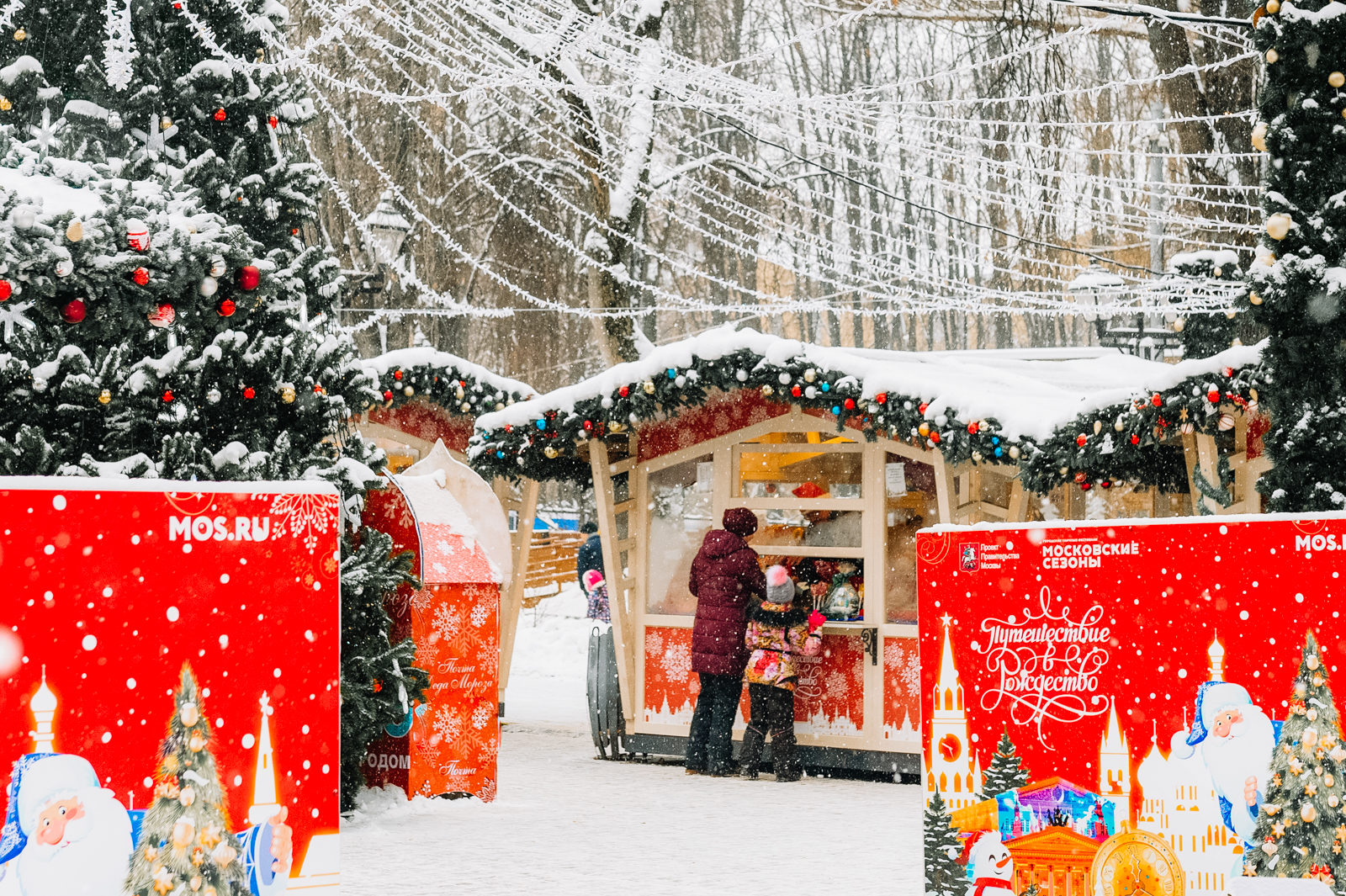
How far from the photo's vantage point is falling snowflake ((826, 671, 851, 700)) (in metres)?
10.8

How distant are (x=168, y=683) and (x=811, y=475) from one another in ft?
26.8

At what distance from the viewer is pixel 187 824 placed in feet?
10.6

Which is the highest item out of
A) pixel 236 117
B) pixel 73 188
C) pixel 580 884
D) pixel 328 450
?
pixel 236 117

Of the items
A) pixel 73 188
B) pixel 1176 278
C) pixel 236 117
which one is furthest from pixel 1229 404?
pixel 73 188

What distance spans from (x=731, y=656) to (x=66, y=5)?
5767mm

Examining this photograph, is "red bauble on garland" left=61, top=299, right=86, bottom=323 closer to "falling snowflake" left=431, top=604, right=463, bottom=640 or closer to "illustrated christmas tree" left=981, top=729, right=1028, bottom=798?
"illustrated christmas tree" left=981, top=729, right=1028, bottom=798

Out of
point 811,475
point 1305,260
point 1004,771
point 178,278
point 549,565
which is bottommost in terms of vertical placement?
point 1004,771

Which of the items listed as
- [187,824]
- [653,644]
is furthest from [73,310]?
[653,644]

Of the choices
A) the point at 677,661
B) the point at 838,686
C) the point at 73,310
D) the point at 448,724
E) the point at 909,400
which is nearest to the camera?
the point at 73,310

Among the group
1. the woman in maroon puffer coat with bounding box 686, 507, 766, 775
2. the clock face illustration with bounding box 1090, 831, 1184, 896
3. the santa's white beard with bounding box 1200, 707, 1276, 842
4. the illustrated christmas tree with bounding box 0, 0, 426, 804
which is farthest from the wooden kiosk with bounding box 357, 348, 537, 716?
the santa's white beard with bounding box 1200, 707, 1276, 842

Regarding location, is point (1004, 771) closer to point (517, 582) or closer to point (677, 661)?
point (677, 661)

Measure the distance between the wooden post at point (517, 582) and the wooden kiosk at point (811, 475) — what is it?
1819mm

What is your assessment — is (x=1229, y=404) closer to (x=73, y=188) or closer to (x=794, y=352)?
(x=794, y=352)

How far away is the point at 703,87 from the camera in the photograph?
8.59 m
